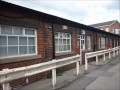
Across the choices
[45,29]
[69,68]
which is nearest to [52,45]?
[45,29]

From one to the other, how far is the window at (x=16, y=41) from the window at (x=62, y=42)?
8.23ft

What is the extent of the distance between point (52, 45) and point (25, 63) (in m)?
2.53

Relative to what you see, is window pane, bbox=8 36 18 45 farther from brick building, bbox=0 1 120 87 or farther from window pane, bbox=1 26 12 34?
window pane, bbox=1 26 12 34

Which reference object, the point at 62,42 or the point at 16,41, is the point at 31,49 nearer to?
the point at 16,41

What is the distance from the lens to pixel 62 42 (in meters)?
11.7

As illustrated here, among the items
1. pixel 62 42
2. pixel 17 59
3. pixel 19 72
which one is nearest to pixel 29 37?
pixel 17 59

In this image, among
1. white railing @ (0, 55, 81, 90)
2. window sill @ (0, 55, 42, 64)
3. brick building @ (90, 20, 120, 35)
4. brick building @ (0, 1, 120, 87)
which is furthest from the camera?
brick building @ (90, 20, 120, 35)

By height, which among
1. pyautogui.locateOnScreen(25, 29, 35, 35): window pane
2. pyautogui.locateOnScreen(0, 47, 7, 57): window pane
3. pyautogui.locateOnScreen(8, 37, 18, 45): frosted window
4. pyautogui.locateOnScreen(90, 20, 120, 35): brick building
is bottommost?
pyautogui.locateOnScreen(0, 47, 7, 57): window pane

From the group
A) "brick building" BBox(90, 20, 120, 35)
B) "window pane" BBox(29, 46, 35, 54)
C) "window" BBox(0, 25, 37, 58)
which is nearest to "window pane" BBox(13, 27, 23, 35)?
"window" BBox(0, 25, 37, 58)

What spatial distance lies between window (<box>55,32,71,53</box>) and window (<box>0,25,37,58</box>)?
251 cm

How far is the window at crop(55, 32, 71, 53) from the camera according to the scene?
36.3 feet

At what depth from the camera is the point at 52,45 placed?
9.91 m

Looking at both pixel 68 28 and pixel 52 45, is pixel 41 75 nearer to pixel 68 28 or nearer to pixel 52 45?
pixel 52 45

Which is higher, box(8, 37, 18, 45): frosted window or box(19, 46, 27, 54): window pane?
box(8, 37, 18, 45): frosted window
